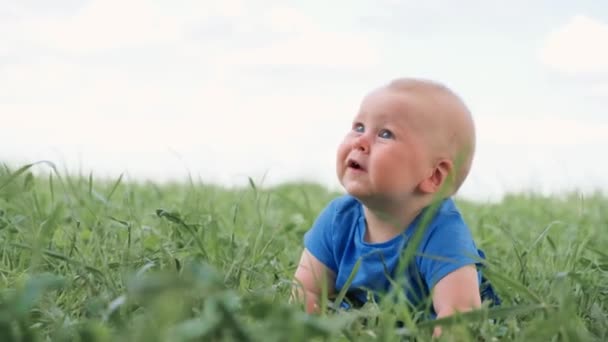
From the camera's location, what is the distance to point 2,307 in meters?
1.46

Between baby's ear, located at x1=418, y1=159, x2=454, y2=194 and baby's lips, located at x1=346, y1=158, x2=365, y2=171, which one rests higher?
baby's lips, located at x1=346, y1=158, x2=365, y2=171

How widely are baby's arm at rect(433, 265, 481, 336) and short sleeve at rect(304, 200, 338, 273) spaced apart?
1.52 ft

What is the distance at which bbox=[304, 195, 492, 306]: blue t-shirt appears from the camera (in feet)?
8.21

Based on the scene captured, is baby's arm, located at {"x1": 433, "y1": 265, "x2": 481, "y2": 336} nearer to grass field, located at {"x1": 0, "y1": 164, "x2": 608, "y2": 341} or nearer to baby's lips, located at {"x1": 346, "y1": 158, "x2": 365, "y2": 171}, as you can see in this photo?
grass field, located at {"x1": 0, "y1": 164, "x2": 608, "y2": 341}

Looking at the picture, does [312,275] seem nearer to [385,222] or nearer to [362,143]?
[385,222]

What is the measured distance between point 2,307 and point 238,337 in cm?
43

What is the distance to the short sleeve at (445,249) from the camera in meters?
2.47

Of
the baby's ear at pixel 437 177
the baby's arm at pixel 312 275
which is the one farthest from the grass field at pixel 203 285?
the baby's ear at pixel 437 177

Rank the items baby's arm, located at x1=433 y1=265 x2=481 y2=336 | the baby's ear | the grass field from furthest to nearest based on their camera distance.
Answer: the baby's ear, baby's arm, located at x1=433 y1=265 x2=481 y2=336, the grass field

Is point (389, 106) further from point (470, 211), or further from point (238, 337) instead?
point (470, 211)

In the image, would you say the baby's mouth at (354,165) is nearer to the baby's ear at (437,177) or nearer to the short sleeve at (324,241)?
the baby's ear at (437,177)

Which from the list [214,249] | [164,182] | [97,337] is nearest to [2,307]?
[97,337]

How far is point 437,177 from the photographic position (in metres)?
2.54

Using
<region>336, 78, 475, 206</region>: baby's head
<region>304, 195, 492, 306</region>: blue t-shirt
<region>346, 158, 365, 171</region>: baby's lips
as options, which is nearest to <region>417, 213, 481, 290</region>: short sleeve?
<region>304, 195, 492, 306</region>: blue t-shirt
